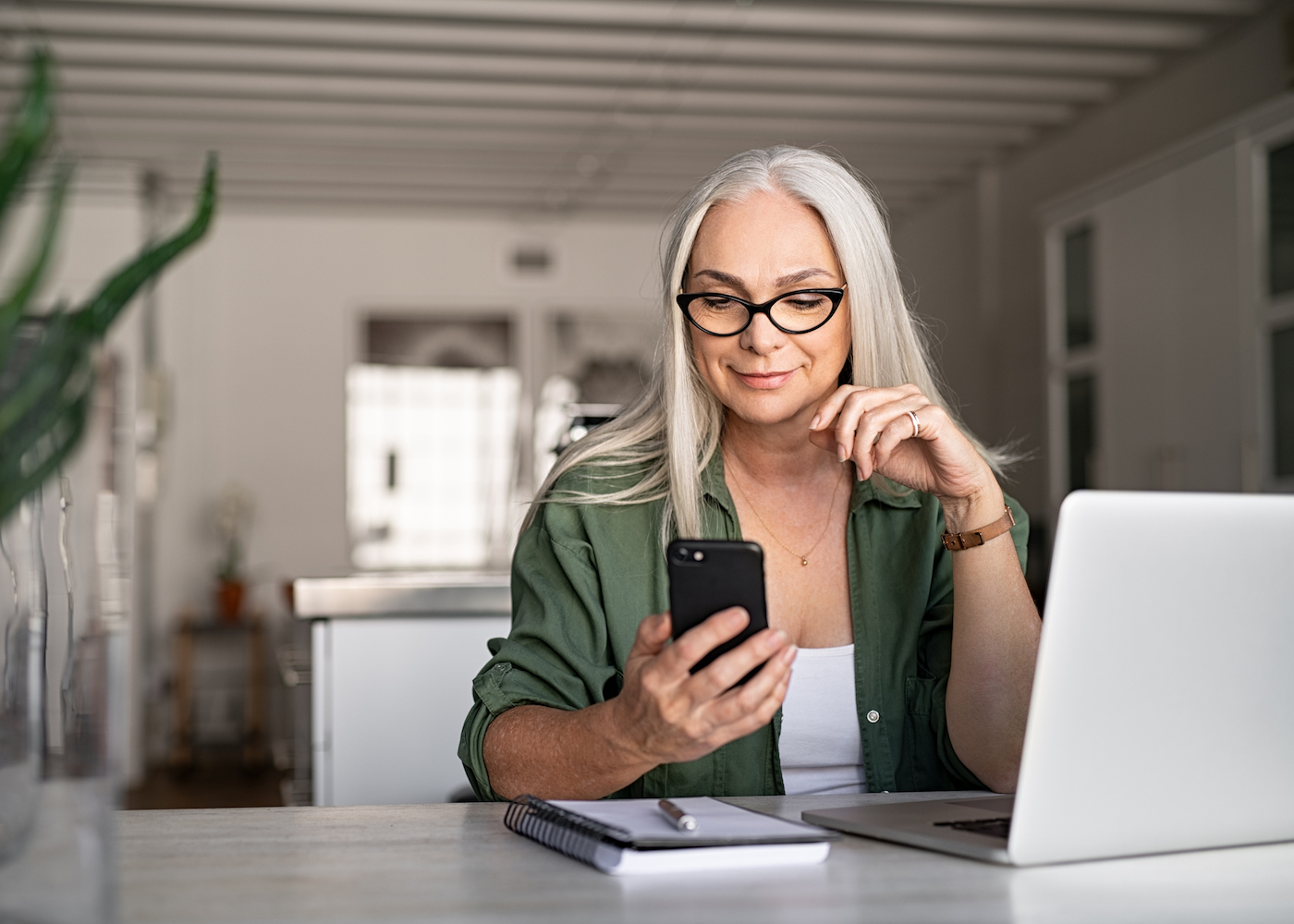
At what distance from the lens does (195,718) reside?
720 centimetres

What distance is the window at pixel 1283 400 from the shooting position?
3895 millimetres

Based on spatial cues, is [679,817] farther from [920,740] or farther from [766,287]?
[766,287]

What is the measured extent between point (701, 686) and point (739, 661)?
0.04 metres

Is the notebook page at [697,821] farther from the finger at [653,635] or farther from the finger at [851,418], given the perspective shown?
the finger at [851,418]

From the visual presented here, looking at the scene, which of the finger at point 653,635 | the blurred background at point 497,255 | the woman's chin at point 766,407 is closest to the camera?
the finger at point 653,635

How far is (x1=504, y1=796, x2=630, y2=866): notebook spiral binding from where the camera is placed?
949 mm

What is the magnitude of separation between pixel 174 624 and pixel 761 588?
7.03m

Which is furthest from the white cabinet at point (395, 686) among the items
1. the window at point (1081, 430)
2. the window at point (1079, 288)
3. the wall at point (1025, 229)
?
the wall at point (1025, 229)

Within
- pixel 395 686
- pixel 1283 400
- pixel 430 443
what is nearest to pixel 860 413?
pixel 395 686

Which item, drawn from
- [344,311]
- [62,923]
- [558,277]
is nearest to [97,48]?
[344,311]

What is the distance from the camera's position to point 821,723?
1.59 m

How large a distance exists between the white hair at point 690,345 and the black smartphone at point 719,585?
0.60 metres

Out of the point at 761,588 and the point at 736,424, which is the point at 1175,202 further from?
the point at 761,588

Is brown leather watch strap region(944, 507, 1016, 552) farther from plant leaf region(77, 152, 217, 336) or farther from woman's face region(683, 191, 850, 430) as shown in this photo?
plant leaf region(77, 152, 217, 336)
